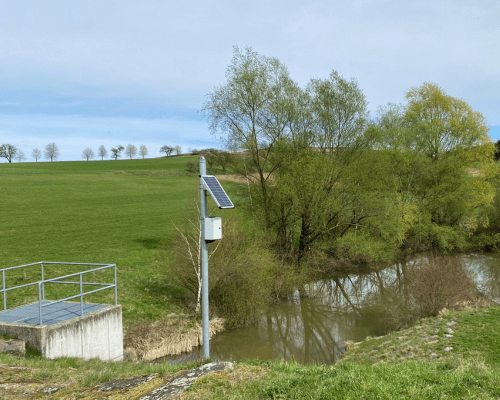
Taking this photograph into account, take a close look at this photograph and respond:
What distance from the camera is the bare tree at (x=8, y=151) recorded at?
133750mm

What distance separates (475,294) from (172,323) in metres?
14.8

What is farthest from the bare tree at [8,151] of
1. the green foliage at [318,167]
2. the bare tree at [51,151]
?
the green foliage at [318,167]

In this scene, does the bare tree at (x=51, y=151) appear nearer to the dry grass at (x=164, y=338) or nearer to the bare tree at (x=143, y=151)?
the bare tree at (x=143, y=151)

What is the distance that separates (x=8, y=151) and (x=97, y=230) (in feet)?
383

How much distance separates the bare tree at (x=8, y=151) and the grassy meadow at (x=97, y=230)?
238ft

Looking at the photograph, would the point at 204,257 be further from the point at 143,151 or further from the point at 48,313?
the point at 143,151

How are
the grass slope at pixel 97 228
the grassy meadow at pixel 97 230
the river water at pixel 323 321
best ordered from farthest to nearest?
1. the grass slope at pixel 97 228
2. the grassy meadow at pixel 97 230
3. the river water at pixel 323 321

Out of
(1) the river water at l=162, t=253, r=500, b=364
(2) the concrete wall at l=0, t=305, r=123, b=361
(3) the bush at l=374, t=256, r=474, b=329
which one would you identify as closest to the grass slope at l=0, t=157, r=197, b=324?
(1) the river water at l=162, t=253, r=500, b=364

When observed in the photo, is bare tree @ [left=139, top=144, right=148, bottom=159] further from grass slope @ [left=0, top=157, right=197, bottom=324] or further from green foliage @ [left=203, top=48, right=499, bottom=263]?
green foliage @ [left=203, top=48, right=499, bottom=263]

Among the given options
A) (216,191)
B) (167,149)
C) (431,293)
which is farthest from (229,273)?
(167,149)

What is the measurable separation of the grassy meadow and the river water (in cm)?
423

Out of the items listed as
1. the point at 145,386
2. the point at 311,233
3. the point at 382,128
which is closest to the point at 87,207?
the point at 311,233

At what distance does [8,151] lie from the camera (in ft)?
445

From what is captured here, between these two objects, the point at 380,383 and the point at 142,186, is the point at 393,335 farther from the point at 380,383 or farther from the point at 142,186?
the point at 142,186
